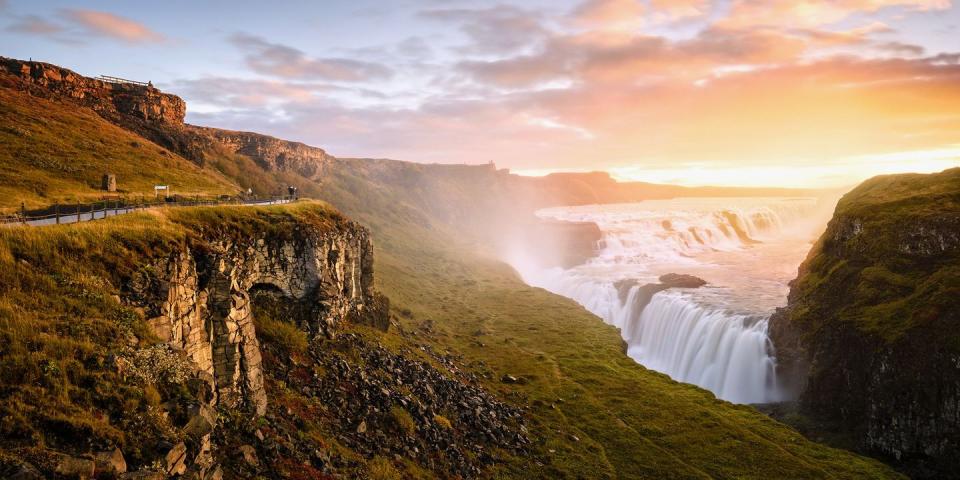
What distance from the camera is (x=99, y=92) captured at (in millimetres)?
72938

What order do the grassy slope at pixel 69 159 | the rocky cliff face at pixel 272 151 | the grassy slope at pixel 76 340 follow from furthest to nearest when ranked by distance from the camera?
the rocky cliff face at pixel 272 151 → the grassy slope at pixel 69 159 → the grassy slope at pixel 76 340

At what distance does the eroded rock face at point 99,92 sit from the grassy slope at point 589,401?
4660 centimetres

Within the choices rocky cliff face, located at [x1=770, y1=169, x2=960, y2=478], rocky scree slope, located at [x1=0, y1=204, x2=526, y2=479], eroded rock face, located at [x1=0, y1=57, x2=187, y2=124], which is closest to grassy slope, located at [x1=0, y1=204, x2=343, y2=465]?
rocky scree slope, located at [x1=0, y1=204, x2=526, y2=479]

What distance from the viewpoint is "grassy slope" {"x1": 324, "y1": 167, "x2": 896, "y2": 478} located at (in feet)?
112

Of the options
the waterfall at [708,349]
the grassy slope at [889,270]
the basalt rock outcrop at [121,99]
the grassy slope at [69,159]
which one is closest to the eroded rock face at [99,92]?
the basalt rock outcrop at [121,99]

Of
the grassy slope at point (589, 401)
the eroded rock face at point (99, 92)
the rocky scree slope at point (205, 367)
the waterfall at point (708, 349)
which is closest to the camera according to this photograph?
the rocky scree slope at point (205, 367)

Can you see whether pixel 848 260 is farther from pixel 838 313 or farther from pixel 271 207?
pixel 271 207

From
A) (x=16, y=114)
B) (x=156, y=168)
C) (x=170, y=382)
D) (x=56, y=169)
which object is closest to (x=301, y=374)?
(x=170, y=382)

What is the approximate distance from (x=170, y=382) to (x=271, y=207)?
2251 cm

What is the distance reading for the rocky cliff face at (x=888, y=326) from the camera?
34.6 m

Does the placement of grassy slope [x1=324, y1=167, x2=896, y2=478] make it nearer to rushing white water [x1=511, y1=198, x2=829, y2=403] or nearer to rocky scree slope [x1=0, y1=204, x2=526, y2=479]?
rocky scree slope [x1=0, y1=204, x2=526, y2=479]

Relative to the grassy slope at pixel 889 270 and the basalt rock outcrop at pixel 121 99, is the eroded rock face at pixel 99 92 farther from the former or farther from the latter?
the grassy slope at pixel 889 270

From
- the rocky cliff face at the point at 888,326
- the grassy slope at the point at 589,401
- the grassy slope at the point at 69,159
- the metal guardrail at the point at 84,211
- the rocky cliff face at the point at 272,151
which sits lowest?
the grassy slope at the point at 589,401

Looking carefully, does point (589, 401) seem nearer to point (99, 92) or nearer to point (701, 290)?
point (701, 290)
